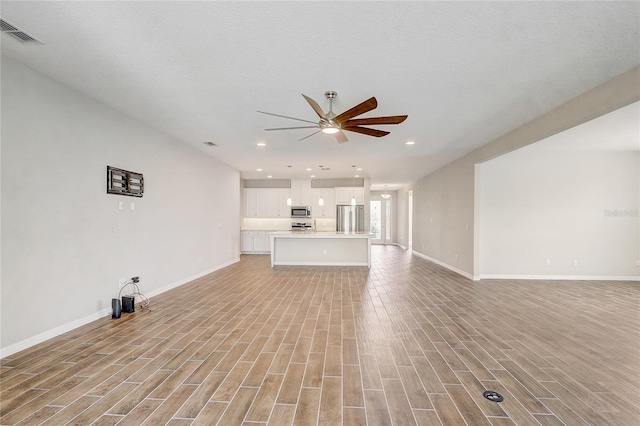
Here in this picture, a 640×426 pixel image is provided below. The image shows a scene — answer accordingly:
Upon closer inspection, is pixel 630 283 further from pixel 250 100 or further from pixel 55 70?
pixel 55 70

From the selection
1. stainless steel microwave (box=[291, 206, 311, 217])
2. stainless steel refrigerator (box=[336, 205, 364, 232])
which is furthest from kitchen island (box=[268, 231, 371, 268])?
stainless steel microwave (box=[291, 206, 311, 217])

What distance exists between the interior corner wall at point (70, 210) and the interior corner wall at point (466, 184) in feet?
19.5

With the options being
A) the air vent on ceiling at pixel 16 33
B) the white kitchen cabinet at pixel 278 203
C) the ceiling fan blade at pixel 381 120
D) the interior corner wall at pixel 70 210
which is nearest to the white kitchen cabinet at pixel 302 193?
the white kitchen cabinet at pixel 278 203

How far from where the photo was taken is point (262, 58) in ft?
8.86

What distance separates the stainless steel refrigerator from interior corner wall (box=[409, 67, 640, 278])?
2162 mm

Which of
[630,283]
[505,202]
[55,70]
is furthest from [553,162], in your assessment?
[55,70]

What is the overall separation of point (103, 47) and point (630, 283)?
945 cm

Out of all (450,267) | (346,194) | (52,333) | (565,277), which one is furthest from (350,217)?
(52,333)

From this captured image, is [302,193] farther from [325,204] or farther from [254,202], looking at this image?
[254,202]

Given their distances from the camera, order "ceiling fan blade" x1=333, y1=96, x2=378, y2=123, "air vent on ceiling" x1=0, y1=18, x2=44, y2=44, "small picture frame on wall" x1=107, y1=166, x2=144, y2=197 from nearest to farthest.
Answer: "air vent on ceiling" x1=0, y1=18, x2=44, y2=44, "ceiling fan blade" x1=333, y1=96, x2=378, y2=123, "small picture frame on wall" x1=107, y1=166, x2=144, y2=197

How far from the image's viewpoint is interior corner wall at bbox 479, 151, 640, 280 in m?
6.31

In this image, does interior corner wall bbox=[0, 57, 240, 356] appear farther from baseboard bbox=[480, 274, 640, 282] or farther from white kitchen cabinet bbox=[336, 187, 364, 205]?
baseboard bbox=[480, 274, 640, 282]

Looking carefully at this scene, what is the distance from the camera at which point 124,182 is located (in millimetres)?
4176

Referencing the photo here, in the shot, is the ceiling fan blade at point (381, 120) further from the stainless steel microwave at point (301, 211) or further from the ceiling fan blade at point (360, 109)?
the stainless steel microwave at point (301, 211)
